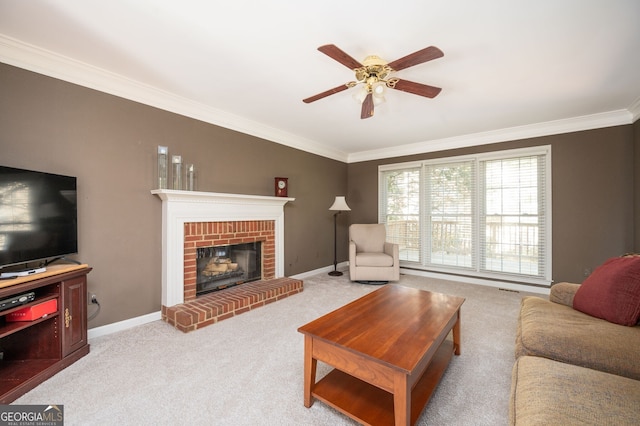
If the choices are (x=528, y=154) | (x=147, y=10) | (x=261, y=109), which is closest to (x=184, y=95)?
(x=261, y=109)

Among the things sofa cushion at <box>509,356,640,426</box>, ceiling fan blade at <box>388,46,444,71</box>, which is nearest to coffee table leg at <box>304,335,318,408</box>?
sofa cushion at <box>509,356,640,426</box>

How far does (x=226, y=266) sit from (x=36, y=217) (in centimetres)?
196

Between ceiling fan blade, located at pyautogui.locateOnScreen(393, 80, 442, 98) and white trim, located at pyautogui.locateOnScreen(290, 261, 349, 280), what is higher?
ceiling fan blade, located at pyautogui.locateOnScreen(393, 80, 442, 98)

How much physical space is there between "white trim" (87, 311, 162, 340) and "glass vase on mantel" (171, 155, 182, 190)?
1389mm

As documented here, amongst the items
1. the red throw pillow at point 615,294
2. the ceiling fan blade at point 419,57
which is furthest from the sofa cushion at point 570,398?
the ceiling fan blade at point 419,57

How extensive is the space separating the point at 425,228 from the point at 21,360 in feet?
16.7

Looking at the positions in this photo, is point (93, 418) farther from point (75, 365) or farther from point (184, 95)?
point (184, 95)

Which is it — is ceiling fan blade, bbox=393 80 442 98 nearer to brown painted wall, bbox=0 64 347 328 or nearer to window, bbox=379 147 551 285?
brown painted wall, bbox=0 64 347 328

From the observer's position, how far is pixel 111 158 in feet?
8.36

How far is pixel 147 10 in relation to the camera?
1.71 meters

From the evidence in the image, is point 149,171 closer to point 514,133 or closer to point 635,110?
point 514,133

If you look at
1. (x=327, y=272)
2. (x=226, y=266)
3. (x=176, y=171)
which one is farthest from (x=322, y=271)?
(x=176, y=171)

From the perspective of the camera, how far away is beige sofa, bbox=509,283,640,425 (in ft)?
3.04

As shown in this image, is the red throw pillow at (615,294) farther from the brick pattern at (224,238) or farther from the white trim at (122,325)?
the white trim at (122,325)
